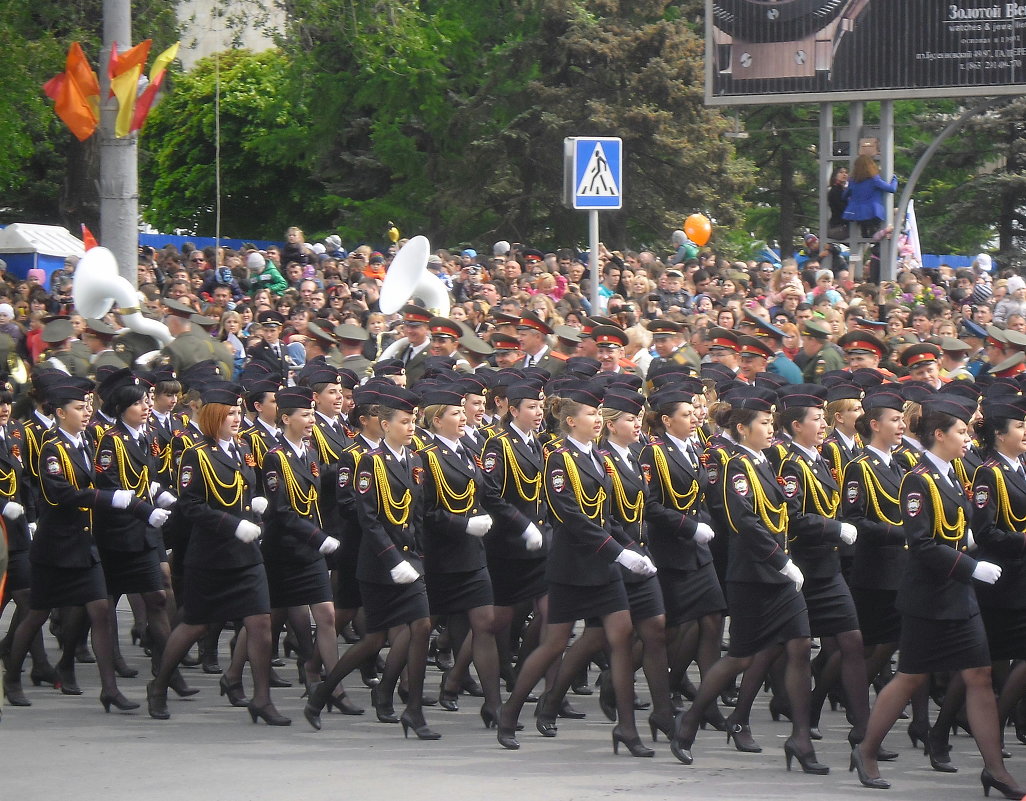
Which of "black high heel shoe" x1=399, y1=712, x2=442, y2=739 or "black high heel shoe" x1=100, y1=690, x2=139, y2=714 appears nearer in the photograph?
"black high heel shoe" x1=399, y1=712, x2=442, y2=739

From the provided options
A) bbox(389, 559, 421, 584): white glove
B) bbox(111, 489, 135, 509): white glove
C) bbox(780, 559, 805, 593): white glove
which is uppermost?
bbox(111, 489, 135, 509): white glove

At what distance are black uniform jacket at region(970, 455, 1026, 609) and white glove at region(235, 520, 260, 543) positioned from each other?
3643 millimetres

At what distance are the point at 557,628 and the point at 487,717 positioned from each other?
851 millimetres

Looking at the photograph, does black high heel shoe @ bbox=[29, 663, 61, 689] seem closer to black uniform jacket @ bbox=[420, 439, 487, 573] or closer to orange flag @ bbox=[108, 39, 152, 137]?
black uniform jacket @ bbox=[420, 439, 487, 573]

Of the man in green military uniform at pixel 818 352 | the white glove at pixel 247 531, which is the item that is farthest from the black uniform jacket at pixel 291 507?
the man in green military uniform at pixel 818 352

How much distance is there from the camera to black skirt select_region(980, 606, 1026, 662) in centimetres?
854

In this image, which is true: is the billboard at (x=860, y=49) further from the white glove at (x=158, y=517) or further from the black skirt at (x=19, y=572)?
the white glove at (x=158, y=517)

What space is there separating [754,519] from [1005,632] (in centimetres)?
130

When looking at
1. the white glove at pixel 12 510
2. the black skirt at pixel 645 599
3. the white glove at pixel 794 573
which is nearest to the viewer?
the white glove at pixel 794 573

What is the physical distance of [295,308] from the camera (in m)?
17.4

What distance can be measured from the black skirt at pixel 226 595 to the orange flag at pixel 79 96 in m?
6.65

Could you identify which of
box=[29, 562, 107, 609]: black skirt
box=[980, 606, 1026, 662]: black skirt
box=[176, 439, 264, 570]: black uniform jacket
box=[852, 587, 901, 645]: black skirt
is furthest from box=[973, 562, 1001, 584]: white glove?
box=[29, 562, 107, 609]: black skirt

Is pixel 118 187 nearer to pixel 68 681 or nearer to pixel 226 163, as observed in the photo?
pixel 68 681

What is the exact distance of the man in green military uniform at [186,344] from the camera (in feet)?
45.2
